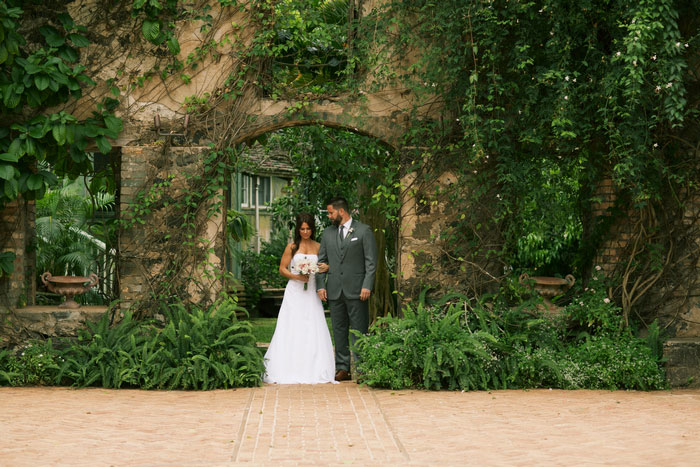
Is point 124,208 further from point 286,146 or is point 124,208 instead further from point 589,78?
point 589,78

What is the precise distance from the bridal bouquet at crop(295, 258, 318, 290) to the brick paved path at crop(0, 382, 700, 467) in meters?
1.40

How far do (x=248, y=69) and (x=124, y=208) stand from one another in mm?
2109

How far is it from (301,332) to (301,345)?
0.15 metres

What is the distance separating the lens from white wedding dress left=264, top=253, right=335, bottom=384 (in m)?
9.33

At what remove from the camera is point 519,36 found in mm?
9055

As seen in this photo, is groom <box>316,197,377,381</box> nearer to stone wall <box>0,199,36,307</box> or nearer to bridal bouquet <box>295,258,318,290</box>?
bridal bouquet <box>295,258,318,290</box>

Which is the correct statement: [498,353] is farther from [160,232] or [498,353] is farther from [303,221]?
[160,232]

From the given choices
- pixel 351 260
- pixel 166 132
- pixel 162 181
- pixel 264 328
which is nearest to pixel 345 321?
pixel 351 260

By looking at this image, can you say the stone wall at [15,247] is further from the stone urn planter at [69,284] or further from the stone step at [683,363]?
the stone step at [683,363]

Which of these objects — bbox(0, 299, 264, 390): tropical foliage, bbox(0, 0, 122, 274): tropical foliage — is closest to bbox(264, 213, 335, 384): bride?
A: bbox(0, 299, 264, 390): tropical foliage

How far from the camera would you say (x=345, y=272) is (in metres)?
9.35

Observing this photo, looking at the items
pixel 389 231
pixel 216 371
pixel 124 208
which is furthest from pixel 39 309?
pixel 389 231

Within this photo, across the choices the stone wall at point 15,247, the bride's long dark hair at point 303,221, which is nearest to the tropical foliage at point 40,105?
the stone wall at point 15,247

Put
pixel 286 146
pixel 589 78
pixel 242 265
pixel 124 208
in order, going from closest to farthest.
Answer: pixel 589 78 → pixel 124 208 → pixel 286 146 → pixel 242 265
